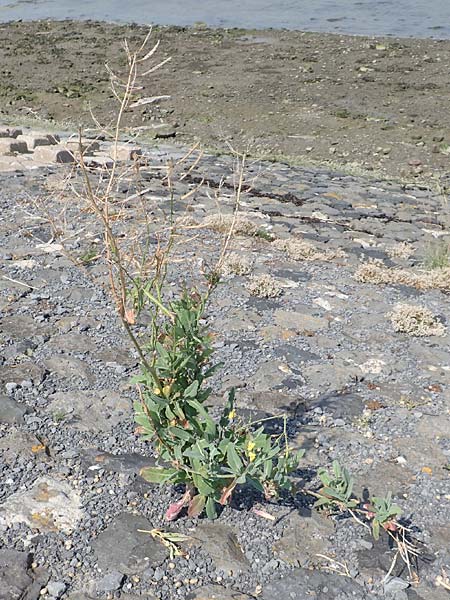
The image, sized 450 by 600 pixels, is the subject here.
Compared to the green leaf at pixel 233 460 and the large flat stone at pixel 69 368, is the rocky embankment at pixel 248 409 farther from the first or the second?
the green leaf at pixel 233 460

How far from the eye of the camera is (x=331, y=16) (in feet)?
84.0

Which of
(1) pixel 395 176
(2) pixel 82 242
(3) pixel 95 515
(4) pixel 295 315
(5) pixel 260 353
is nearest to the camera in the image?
(3) pixel 95 515

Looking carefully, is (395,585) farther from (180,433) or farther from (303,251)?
(303,251)

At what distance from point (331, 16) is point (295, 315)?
22447 mm

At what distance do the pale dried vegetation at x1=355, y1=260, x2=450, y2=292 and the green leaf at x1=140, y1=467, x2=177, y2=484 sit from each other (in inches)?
131

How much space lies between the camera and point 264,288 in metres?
5.49

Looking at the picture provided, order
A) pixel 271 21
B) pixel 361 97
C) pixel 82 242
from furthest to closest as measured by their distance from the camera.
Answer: pixel 271 21, pixel 361 97, pixel 82 242

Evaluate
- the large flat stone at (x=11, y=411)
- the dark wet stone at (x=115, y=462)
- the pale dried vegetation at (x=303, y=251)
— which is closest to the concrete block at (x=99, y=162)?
Answer: the pale dried vegetation at (x=303, y=251)

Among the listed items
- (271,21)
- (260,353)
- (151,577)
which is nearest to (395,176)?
(260,353)

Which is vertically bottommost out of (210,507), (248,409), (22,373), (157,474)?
(248,409)

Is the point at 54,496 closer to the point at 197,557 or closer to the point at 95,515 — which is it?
the point at 95,515

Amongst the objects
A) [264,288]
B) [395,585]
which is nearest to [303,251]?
[264,288]

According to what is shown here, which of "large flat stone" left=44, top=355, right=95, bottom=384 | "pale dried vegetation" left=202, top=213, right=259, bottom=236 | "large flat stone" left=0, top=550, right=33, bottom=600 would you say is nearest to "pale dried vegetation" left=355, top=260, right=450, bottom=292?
"pale dried vegetation" left=202, top=213, right=259, bottom=236

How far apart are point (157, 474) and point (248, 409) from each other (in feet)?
3.28
